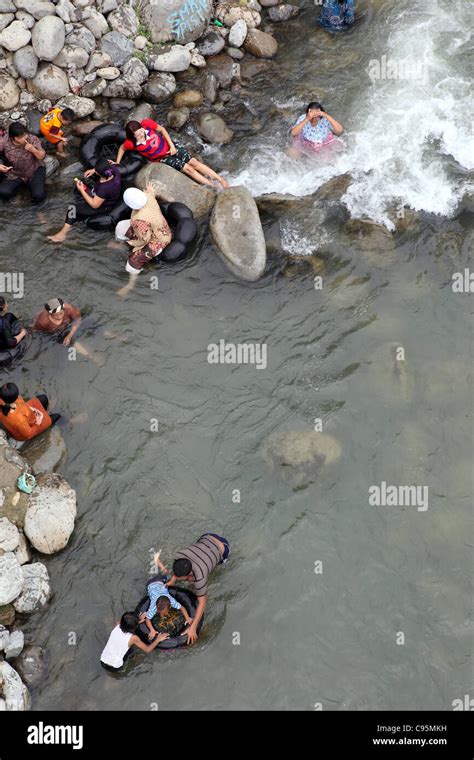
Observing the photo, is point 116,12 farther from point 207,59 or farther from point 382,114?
point 382,114

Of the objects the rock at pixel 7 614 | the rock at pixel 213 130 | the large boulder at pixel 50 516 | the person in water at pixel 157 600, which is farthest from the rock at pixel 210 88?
the rock at pixel 7 614

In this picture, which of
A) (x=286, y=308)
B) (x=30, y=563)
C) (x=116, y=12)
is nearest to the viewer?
(x=30, y=563)

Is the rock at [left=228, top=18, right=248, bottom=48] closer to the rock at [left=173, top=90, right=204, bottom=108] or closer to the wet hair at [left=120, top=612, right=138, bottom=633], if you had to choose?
the rock at [left=173, top=90, right=204, bottom=108]

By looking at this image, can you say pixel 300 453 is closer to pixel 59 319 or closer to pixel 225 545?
pixel 225 545

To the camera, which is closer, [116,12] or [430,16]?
[116,12]

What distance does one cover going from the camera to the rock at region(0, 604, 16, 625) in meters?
10.9

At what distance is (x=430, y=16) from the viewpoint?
52.7 feet

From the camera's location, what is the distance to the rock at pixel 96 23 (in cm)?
1465

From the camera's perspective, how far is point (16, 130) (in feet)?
43.4

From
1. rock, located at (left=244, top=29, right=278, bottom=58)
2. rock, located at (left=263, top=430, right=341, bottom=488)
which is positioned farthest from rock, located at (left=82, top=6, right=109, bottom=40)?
rock, located at (left=263, top=430, right=341, bottom=488)

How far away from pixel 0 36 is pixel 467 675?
1415 centimetres

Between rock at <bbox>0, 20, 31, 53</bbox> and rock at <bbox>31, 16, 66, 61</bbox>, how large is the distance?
7.5 inches

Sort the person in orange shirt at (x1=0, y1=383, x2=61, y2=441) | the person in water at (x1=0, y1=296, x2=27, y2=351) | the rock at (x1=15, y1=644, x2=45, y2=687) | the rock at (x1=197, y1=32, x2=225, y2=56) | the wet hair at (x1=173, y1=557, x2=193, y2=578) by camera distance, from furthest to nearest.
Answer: the rock at (x1=197, y1=32, x2=225, y2=56) → the person in water at (x1=0, y1=296, x2=27, y2=351) → the person in orange shirt at (x1=0, y1=383, x2=61, y2=441) → the rock at (x1=15, y1=644, x2=45, y2=687) → the wet hair at (x1=173, y1=557, x2=193, y2=578)
